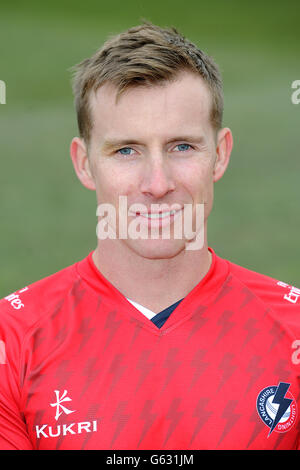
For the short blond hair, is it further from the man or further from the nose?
the nose

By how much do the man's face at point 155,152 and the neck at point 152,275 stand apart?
12 centimetres

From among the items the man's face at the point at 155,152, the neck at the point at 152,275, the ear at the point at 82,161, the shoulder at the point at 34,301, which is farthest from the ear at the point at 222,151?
the shoulder at the point at 34,301

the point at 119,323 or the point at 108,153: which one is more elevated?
the point at 108,153

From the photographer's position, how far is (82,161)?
2.72m

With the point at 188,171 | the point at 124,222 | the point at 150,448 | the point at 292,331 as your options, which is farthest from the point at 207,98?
the point at 150,448

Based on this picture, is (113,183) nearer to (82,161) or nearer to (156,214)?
(156,214)

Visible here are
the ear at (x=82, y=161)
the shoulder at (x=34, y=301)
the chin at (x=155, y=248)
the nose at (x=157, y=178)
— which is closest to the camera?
the nose at (x=157, y=178)

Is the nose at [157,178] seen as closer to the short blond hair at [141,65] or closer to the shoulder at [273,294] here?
the short blond hair at [141,65]

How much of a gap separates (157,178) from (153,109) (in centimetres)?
26

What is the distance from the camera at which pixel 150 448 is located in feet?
7.82

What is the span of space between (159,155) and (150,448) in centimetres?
107

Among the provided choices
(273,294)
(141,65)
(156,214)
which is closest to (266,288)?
(273,294)

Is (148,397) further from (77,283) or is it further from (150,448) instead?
(77,283)

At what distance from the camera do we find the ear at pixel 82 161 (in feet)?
8.79
